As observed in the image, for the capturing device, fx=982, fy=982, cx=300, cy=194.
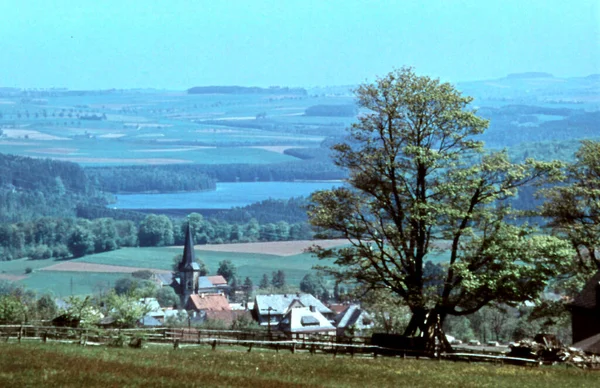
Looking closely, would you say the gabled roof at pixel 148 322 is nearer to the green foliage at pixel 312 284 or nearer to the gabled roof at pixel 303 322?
the gabled roof at pixel 303 322

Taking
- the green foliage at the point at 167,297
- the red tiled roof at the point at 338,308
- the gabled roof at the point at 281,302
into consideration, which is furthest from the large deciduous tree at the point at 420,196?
the green foliage at the point at 167,297

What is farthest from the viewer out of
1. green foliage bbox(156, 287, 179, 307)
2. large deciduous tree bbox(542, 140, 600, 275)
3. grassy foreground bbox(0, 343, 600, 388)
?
green foliage bbox(156, 287, 179, 307)

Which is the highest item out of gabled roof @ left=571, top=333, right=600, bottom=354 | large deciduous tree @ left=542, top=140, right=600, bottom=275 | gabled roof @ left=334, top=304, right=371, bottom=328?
large deciduous tree @ left=542, top=140, right=600, bottom=275

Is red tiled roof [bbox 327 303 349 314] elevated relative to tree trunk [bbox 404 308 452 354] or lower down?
lower down

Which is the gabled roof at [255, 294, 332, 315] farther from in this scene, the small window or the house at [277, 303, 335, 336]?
the small window

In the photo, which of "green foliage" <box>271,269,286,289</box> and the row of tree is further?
"green foliage" <box>271,269,286,289</box>

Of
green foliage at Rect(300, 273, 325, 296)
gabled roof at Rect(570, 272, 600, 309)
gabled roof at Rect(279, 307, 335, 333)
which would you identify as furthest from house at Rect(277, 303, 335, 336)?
gabled roof at Rect(570, 272, 600, 309)

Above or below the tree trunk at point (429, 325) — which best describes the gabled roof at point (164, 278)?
below

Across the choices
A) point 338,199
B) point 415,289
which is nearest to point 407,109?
point 338,199
